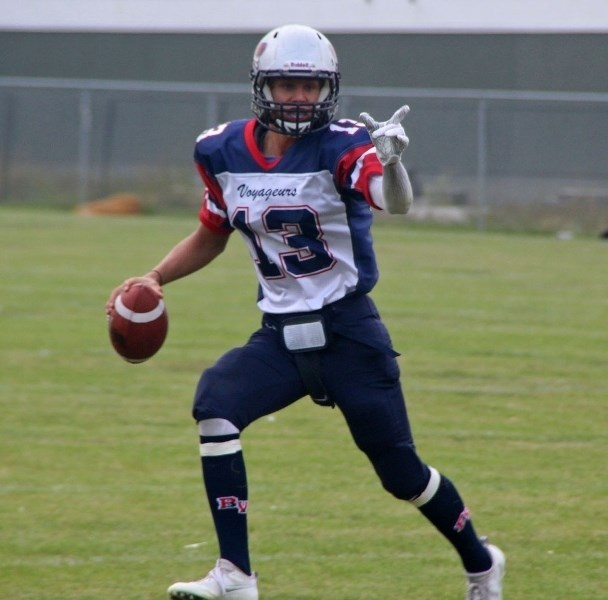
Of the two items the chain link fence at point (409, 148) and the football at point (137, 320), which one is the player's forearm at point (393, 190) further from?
the chain link fence at point (409, 148)

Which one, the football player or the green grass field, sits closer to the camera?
the football player

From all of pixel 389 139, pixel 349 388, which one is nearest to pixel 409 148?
pixel 349 388

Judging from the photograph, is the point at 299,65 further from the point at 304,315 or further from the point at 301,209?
the point at 304,315

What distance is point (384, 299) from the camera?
12023mm

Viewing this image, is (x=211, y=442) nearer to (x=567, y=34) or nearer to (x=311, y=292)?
(x=311, y=292)

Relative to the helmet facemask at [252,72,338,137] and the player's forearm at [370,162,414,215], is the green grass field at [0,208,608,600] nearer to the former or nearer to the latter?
the player's forearm at [370,162,414,215]

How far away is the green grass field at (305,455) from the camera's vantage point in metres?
4.81

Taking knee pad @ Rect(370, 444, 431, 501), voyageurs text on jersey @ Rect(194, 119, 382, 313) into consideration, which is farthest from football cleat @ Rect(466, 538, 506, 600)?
voyageurs text on jersey @ Rect(194, 119, 382, 313)

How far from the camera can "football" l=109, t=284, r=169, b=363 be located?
15.4 feet

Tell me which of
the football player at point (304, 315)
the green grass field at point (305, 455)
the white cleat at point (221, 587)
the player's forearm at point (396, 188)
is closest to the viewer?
the player's forearm at point (396, 188)

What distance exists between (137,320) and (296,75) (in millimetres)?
1066

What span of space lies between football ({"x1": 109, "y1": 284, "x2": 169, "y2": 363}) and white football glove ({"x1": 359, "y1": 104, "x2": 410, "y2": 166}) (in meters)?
1.19

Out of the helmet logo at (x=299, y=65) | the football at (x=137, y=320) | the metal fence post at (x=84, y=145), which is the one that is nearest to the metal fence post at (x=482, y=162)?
the metal fence post at (x=84, y=145)

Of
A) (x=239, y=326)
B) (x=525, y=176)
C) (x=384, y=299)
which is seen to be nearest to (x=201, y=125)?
(x=525, y=176)
